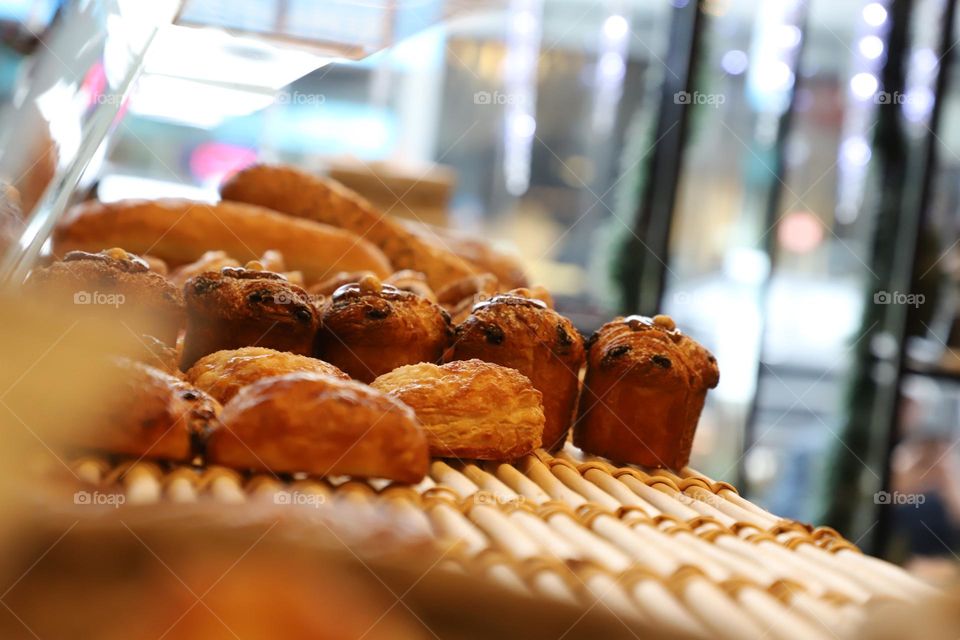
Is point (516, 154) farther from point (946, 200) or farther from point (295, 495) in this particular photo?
point (295, 495)

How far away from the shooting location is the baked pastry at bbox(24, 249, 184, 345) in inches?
49.7

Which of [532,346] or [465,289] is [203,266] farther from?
[532,346]

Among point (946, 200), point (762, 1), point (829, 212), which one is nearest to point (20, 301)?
point (946, 200)

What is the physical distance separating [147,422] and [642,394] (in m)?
0.83

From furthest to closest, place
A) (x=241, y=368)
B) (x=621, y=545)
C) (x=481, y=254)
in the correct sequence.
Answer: (x=481, y=254) < (x=241, y=368) < (x=621, y=545)

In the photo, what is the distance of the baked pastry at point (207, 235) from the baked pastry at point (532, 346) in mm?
937

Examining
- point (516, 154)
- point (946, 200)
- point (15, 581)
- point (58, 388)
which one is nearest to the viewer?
point (15, 581)

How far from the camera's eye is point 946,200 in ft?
15.9

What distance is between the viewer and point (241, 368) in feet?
4.04

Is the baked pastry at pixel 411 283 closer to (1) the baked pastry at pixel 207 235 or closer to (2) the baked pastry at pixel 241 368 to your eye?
(1) the baked pastry at pixel 207 235

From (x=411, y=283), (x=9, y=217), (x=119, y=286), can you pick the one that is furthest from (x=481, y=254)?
(x=9, y=217)

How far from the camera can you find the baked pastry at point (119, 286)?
1.26 m

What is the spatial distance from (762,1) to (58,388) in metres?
5.84

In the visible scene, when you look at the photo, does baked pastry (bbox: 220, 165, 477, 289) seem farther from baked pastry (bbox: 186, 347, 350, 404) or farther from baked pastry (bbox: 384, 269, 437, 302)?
baked pastry (bbox: 186, 347, 350, 404)
